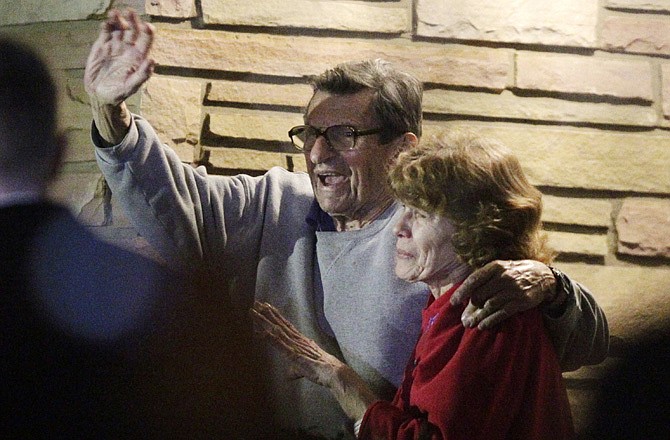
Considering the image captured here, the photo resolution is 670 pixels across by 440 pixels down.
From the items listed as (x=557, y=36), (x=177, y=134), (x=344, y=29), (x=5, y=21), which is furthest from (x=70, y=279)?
(x=557, y=36)

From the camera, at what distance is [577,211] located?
50.1 inches

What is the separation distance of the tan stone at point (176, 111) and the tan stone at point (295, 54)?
4 cm

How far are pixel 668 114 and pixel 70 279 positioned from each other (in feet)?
3.38

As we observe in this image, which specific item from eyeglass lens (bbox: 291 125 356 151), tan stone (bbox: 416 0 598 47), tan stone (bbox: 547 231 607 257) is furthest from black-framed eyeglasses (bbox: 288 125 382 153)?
tan stone (bbox: 547 231 607 257)

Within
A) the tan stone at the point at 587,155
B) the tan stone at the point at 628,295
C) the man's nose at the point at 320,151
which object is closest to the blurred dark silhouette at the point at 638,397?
the tan stone at the point at 628,295

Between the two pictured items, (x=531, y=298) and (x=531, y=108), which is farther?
(x=531, y=108)

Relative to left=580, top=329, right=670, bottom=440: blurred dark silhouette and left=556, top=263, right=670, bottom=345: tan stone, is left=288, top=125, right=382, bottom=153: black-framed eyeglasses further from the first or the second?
left=580, top=329, right=670, bottom=440: blurred dark silhouette

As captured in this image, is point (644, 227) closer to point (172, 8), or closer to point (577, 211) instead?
point (577, 211)

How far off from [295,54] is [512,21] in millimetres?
369

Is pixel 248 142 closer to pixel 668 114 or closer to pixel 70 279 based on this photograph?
pixel 70 279

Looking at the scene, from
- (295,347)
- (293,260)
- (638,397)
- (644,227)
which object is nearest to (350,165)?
(293,260)

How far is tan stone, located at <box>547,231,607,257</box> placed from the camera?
1.26m

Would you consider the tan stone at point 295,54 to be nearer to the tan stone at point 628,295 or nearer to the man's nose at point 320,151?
the man's nose at point 320,151

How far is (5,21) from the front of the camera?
1.31m
